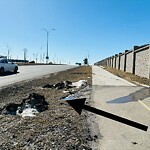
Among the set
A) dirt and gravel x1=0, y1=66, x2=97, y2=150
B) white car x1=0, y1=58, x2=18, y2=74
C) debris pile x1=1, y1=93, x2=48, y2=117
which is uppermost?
white car x1=0, y1=58, x2=18, y2=74

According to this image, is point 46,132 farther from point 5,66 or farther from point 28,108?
point 5,66

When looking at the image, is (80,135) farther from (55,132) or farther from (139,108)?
(139,108)

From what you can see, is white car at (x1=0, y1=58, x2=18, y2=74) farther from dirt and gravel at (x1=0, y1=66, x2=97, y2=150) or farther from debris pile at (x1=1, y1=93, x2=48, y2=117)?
dirt and gravel at (x1=0, y1=66, x2=97, y2=150)

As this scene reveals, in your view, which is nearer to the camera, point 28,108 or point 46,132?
point 46,132

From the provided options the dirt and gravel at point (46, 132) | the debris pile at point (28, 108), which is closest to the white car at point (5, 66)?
the debris pile at point (28, 108)

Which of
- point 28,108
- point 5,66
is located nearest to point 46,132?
point 28,108

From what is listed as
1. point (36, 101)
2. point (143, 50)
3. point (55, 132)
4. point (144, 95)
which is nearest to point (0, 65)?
point (143, 50)

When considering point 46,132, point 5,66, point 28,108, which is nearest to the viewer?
point 46,132

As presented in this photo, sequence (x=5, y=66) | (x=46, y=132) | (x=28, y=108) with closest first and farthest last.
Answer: (x=46, y=132) < (x=28, y=108) < (x=5, y=66)

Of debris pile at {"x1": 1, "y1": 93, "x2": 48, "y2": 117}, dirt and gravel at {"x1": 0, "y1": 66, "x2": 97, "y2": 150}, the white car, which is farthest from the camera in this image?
the white car

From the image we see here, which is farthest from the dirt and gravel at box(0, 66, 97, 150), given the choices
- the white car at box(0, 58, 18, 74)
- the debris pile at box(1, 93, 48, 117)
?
the white car at box(0, 58, 18, 74)

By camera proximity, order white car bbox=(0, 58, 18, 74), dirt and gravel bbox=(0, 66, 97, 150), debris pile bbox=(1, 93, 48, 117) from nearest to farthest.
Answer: dirt and gravel bbox=(0, 66, 97, 150) < debris pile bbox=(1, 93, 48, 117) < white car bbox=(0, 58, 18, 74)

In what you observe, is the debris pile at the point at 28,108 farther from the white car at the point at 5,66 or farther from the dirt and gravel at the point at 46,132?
the white car at the point at 5,66

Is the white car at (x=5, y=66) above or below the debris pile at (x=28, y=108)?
above
